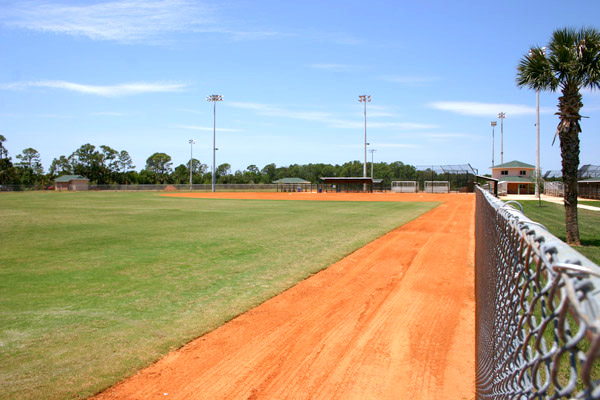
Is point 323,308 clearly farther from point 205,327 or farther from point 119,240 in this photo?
point 119,240

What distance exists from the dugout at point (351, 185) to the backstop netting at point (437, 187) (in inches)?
325

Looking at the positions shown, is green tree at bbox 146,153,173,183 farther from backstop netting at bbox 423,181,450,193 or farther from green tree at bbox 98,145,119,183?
backstop netting at bbox 423,181,450,193

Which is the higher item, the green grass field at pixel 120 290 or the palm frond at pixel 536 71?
the palm frond at pixel 536 71

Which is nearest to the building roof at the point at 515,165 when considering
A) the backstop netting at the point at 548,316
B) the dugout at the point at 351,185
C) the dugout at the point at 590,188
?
the dugout at the point at 351,185

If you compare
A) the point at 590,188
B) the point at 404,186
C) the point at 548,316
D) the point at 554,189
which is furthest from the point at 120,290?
the point at 404,186

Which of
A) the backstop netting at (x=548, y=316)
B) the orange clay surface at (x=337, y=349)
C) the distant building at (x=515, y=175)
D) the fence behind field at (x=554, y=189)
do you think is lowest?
the orange clay surface at (x=337, y=349)

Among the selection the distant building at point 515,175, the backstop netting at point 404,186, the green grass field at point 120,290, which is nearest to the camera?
the green grass field at point 120,290

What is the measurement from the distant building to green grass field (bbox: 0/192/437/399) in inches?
2472

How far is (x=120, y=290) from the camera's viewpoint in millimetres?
8242

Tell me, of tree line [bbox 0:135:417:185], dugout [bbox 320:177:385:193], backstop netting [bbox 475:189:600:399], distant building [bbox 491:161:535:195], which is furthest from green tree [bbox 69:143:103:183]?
backstop netting [bbox 475:189:600:399]

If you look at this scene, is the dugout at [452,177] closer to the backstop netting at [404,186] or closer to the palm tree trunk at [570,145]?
the backstop netting at [404,186]

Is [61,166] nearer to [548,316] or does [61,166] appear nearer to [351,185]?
[351,185]

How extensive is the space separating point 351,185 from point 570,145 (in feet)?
212

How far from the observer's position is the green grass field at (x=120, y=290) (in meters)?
4.98
